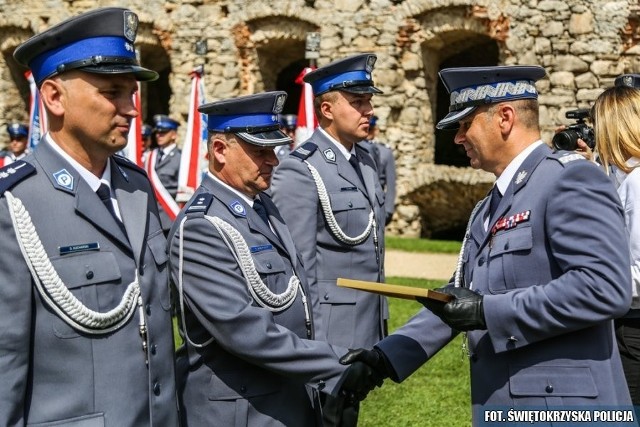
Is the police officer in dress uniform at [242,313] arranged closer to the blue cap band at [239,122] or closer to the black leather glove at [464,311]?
the blue cap band at [239,122]

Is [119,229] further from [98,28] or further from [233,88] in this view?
[233,88]

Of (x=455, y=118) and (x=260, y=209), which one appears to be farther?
(x=260, y=209)

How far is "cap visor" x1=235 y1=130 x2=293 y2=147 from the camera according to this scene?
136 inches

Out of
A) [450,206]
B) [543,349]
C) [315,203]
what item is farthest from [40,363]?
[450,206]

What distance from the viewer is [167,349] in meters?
2.81

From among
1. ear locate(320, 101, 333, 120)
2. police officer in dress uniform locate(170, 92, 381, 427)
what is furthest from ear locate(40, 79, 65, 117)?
ear locate(320, 101, 333, 120)

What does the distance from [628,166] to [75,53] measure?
2.50 metres

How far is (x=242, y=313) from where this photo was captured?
3.01 m

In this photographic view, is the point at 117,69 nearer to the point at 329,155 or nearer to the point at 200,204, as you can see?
the point at 200,204

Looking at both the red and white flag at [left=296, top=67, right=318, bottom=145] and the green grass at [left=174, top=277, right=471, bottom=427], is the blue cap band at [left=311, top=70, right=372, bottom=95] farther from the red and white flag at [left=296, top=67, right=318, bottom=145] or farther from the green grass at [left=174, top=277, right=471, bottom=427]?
the red and white flag at [left=296, top=67, right=318, bottom=145]

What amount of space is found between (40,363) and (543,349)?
1.61 metres

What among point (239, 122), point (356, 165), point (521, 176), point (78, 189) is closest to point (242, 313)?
point (78, 189)

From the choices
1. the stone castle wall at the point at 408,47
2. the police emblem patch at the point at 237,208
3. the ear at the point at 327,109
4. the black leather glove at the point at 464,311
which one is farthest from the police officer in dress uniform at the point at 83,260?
the stone castle wall at the point at 408,47

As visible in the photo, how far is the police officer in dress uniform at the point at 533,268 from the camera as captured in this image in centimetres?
270
